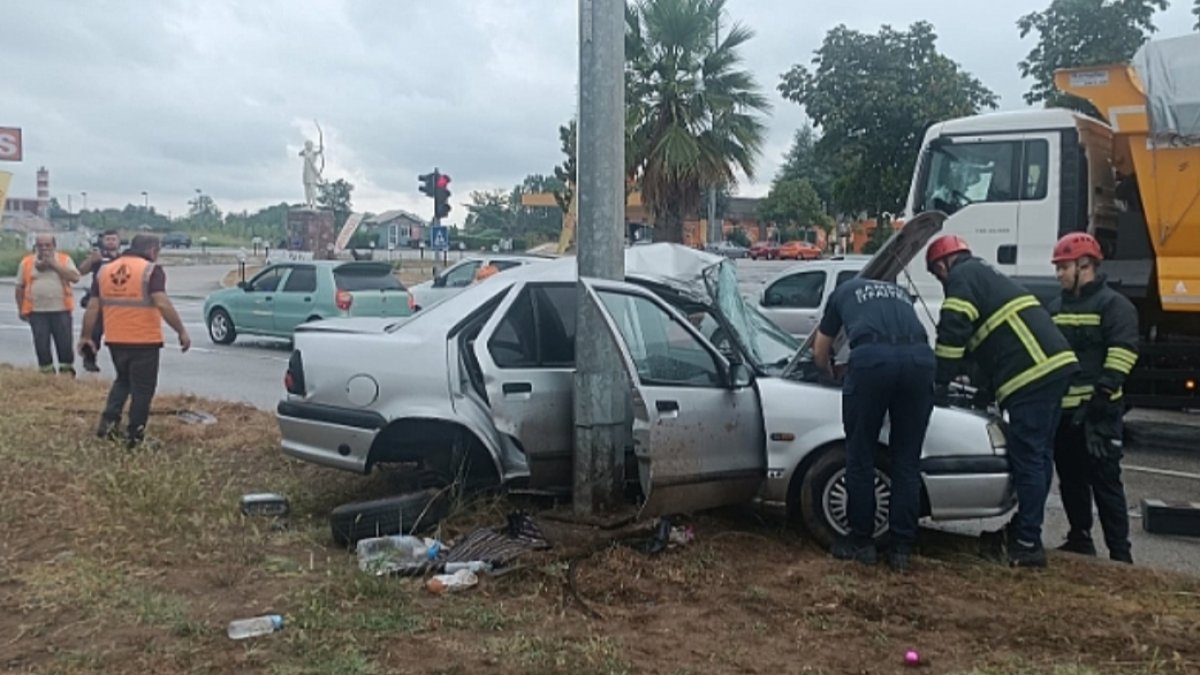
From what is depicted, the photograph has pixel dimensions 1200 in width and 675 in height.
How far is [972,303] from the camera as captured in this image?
5543 millimetres

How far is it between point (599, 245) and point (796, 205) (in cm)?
5391

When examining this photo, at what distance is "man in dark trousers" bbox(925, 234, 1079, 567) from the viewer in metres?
5.47

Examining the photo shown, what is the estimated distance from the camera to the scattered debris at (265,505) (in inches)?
243

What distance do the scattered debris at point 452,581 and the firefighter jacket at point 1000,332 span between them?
2.68 m

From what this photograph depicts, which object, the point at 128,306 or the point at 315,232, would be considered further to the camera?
the point at 315,232

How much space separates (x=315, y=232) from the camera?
3431cm

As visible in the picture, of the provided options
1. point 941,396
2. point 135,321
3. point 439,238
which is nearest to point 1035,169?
point 941,396

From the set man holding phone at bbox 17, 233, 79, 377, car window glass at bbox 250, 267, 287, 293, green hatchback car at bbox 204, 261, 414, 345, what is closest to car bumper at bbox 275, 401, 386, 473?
man holding phone at bbox 17, 233, 79, 377

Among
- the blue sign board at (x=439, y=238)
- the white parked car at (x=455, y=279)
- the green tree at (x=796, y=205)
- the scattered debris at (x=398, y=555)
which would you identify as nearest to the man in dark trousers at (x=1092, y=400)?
the scattered debris at (x=398, y=555)

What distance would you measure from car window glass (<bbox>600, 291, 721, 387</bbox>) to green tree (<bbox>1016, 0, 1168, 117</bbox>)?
59.7 ft

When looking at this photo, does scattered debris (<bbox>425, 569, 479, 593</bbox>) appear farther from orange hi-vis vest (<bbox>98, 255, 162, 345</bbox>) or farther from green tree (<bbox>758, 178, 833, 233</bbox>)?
green tree (<bbox>758, 178, 833, 233</bbox>)

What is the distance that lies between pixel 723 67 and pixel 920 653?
15.6 meters

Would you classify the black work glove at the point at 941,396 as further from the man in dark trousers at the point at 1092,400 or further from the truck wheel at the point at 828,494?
the man in dark trousers at the point at 1092,400

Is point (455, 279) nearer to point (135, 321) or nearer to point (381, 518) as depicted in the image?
point (135, 321)
